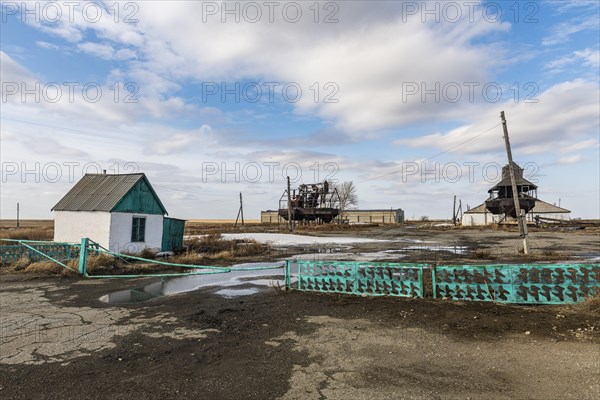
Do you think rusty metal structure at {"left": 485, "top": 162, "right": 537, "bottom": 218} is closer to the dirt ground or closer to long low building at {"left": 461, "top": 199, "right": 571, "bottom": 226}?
long low building at {"left": 461, "top": 199, "right": 571, "bottom": 226}

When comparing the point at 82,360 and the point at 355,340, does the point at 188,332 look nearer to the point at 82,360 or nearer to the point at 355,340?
the point at 82,360

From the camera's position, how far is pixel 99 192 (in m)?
18.5

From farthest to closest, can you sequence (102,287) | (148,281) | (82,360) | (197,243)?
1. (197,243)
2. (148,281)
3. (102,287)
4. (82,360)

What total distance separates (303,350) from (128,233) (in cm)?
1528

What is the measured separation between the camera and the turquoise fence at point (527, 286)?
273 inches

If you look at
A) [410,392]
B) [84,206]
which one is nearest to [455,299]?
[410,392]

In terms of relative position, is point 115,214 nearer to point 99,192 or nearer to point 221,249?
point 99,192

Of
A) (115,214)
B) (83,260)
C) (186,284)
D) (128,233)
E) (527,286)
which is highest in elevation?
(115,214)

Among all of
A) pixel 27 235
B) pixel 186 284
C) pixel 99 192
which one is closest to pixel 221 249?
pixel 99 192

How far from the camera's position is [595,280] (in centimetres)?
688

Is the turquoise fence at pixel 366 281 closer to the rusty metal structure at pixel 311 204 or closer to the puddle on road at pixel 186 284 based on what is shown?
the puddle on road at pixel 186 284

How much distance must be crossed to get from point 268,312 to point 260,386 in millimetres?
3233

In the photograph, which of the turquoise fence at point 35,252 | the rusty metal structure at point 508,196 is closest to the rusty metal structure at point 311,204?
the rusty metal structure at point 508,196

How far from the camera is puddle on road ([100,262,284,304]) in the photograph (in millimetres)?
9188
